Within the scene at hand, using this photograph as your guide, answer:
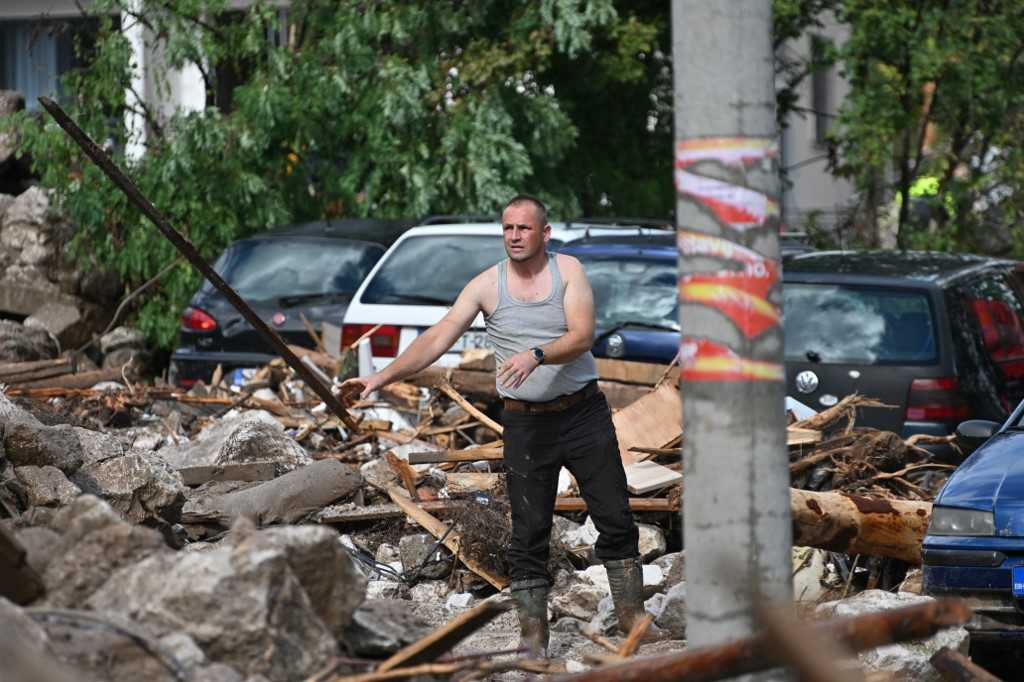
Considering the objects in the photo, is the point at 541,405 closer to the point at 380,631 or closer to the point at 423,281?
the point at 380,631

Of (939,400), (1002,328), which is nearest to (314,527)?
(939,400)

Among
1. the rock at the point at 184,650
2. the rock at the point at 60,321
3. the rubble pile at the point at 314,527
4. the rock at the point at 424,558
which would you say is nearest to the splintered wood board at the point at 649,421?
the rubble pile at the point at 314,527

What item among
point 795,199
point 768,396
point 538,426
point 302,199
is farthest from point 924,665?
point 795,199

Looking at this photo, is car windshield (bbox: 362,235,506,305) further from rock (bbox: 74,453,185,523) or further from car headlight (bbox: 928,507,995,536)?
car headlight (bbox: 928,507,995,536)

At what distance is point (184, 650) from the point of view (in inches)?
173

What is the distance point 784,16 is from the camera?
63.5 ft

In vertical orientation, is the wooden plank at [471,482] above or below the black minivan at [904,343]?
below

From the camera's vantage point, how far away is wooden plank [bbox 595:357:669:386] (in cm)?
1088

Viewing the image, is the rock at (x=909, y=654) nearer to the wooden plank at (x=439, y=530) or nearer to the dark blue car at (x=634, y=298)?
the wooden plank at (x=439, y=530)

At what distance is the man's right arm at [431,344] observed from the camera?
23.1ft

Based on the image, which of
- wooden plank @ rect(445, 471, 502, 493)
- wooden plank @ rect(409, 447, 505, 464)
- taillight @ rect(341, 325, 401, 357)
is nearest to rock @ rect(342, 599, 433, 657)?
wooden plank @ rect(445, 471, 502, 493)

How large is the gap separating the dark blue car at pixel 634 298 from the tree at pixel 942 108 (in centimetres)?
775

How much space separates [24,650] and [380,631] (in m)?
1.45

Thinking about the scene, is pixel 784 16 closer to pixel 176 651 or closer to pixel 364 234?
pixel 364 234
